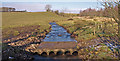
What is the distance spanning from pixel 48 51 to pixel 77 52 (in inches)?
144

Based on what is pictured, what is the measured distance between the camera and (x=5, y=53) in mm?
13328

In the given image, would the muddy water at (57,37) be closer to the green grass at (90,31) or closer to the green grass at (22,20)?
the green grass at (90,31)

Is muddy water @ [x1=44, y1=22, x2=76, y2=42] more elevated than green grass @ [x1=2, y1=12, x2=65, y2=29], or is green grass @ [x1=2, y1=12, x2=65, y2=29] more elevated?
green grass @ [x1=2, y1=12, x2=65, y2=29]

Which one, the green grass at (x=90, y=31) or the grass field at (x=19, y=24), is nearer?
the green grass at (x=90, y=31)

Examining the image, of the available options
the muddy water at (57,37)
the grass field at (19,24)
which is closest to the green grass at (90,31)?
the muddy water at (57,37)

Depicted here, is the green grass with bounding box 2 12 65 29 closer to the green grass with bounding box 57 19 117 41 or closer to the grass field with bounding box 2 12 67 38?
the grass field with bounding box 2 12 67 38

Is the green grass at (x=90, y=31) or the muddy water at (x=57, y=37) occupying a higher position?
the green grass at (x=90, y=31)

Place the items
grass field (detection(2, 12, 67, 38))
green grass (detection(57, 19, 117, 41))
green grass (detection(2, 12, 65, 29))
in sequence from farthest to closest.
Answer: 1. green grass (detection(2, 12, 65, 29))
2. grass field (detection(2, 12, 67, 38))
3. green grass (detection(57, 19, 117, 41))

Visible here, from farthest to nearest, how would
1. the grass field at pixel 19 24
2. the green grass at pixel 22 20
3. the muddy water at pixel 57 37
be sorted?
1. the green grass at pixel 22 20
2. the grass field at pixel 19 24
3. the muddy water at pixel 57 37

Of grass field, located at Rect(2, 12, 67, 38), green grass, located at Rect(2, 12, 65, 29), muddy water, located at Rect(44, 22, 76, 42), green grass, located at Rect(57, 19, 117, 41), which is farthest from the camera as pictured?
green grass, located at Rect(2, 12, 65, 29)

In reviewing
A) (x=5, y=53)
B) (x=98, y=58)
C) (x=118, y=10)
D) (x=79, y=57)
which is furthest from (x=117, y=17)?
(x=5, y=53)

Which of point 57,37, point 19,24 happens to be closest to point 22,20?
point 19,24

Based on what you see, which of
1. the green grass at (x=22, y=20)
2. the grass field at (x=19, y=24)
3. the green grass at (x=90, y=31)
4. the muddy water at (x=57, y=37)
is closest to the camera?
the green grass at (x=90, y=31)

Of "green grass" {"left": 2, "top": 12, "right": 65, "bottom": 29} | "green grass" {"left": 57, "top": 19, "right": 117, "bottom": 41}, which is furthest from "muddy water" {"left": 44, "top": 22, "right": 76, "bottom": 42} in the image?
"green grass" {"left": 2, "top": 12, "right": 65, "bottom": 29}
